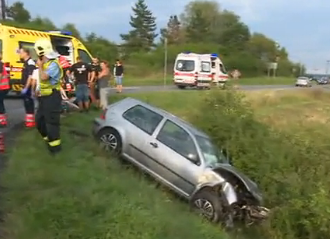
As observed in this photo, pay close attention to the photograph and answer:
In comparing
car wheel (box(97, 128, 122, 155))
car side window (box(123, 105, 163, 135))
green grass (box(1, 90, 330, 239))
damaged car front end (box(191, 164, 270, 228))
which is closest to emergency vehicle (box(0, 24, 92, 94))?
green grass (box(1, 90, 330, 239))

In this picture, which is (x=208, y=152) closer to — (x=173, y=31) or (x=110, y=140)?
(x=110, y=140)

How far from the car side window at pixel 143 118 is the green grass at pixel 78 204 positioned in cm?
189

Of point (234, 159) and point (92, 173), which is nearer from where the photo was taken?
point (92, 173)

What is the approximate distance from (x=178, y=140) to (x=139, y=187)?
7.27 ft

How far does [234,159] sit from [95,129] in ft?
14.3

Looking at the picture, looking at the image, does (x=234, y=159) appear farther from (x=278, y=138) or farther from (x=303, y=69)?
(x=303, y=69)

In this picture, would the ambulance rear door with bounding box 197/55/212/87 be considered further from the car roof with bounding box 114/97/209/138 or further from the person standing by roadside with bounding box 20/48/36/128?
the person standing by roadside with bounding box 20/48/36/128

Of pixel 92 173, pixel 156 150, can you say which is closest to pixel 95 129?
pixel 156 150

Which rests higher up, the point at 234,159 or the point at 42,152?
the point at 42,152

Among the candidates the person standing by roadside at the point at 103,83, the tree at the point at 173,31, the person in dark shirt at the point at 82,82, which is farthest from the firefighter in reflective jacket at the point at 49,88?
the tree at the point at 173,31

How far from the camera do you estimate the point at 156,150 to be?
9.98 metres

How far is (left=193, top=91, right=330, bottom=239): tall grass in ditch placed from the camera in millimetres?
10828

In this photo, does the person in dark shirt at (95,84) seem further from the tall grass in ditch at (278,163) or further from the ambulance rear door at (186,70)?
the ambulance rear door at (186,70)

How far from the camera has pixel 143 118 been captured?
1048 cm
